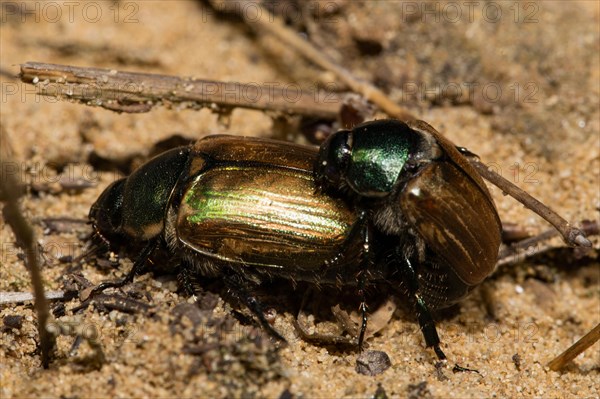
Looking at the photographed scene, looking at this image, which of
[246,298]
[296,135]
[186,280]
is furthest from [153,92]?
[246,298]

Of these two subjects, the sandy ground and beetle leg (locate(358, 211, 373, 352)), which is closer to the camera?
the sandy ground

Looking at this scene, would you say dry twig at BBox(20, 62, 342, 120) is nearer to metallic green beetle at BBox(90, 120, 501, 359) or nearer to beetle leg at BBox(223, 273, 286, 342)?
metallic green beetle at BBox(90, 120, 501, 359)

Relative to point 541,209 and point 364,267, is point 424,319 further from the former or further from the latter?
point 541,209

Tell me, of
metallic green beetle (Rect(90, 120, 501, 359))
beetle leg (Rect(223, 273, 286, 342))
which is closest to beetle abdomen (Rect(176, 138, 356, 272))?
metallic green beetle (Rect(90, 120, 501, 359))

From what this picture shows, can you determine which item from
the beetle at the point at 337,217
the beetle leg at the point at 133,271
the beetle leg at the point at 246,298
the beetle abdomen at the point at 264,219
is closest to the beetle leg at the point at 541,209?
the beetle at the point at 337,217

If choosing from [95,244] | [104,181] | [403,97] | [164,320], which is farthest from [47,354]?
[403,97]

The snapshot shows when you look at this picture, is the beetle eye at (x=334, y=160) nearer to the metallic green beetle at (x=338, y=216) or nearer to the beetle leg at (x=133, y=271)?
the metallic green beetle at (x=338, y=216)
